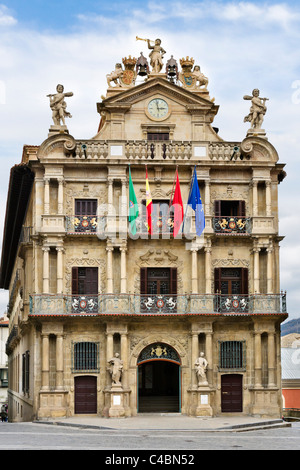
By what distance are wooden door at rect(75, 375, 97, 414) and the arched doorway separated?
274 cm

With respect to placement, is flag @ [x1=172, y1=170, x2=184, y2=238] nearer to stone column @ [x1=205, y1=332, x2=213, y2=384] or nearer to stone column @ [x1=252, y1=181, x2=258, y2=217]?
stone column @ [x1=252, y1=181, x2=258, y2=217]

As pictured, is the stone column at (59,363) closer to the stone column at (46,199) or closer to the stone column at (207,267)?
the stone column at (46,199)

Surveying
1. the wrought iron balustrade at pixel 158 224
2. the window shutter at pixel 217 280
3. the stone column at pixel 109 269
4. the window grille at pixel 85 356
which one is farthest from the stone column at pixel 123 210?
the window grille at pixel 85 356

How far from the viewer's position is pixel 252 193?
47.7 metres

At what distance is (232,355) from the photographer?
154 ft

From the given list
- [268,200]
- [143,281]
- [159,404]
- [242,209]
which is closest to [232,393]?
[159,404]

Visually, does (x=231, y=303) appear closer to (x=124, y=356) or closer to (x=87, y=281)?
(x=124, y=356)

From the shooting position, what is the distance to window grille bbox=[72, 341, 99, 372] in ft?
151

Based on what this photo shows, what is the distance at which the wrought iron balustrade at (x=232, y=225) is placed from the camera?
4725 centimetres

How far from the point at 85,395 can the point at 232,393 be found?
7.64 m

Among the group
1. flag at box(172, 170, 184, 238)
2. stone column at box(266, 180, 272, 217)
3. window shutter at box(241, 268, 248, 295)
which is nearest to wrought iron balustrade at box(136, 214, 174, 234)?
flag at box(172, 170, 184, 238)

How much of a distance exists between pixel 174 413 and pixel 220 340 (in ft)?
14.7

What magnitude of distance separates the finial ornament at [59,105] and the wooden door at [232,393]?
53.1ft
